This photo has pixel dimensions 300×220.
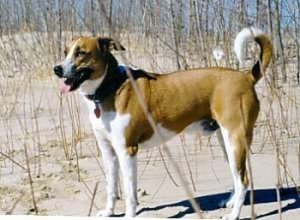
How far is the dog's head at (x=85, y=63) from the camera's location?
400 centimetres

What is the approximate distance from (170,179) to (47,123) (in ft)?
9.12

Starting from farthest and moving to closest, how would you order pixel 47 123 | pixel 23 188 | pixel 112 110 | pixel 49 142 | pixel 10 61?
1. pixel 10 61
2. pixel 47 123
3. pixel 49 142
4. pixel 23 188
5. pixel 112 110

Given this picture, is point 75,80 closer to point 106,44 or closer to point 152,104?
point 106,44

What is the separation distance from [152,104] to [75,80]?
1.50ft

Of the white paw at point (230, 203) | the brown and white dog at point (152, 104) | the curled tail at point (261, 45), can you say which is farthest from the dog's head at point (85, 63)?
the white paw at point (230, 203)

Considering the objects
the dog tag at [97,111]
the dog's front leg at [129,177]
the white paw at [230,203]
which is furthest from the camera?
the white paw at [230,203]

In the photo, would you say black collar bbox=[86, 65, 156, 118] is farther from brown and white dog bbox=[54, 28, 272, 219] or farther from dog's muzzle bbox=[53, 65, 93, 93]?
dog's muzzle bbox=[53, 65, 93, 93]

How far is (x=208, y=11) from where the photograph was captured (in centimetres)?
651

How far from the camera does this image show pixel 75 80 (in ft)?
13.2

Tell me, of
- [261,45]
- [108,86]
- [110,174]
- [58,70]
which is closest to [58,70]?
[58,70]

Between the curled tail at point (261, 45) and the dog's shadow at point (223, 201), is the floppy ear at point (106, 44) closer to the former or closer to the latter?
the curled tail at point (261, 45)

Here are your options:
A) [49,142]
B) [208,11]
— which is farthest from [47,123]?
[208,11]

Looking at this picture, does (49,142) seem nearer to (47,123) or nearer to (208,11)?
(47,123)

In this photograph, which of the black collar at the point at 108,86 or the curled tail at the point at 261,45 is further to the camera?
the curled tail at the point at 261,45
